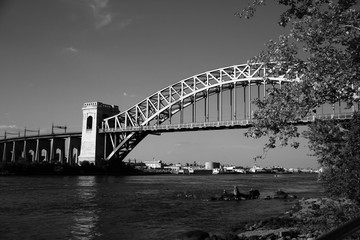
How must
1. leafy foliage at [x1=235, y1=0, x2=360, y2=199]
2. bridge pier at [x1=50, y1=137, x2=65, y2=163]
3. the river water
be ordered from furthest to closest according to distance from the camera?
bridge pier at [x1=50, y1=137, x2=65, y2=163]
the river water
leafy foliage at [x1=235, y1=0, x2=360, y2=199]

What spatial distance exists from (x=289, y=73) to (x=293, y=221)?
11.9m

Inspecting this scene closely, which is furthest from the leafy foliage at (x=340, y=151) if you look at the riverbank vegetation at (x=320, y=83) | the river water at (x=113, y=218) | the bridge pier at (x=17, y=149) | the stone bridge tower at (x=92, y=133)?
the bridge pier at (x=17, y=149)

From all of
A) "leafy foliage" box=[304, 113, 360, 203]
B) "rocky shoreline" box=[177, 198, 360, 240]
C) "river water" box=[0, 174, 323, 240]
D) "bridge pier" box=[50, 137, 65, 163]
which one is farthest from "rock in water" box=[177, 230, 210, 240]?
"bridge pier" box=[50, 137, 65, 163]

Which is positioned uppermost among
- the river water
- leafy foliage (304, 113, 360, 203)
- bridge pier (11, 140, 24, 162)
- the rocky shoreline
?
bridge pier (11, 140, 24, 162)

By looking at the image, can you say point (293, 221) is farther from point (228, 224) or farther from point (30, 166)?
point (30, 166)

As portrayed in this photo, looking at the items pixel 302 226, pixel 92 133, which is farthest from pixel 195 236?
pixel 92 133

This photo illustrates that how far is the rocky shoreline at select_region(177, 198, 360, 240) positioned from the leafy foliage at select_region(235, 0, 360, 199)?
2.60 ft

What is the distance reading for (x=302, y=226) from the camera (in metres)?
11.1

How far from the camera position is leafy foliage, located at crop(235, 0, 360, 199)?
7.41m

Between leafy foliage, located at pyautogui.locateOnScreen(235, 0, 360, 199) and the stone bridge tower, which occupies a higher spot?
the stone bridge tower

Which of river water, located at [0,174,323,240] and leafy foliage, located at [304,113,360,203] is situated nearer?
leafy foliage, located at [304,113,360,203]

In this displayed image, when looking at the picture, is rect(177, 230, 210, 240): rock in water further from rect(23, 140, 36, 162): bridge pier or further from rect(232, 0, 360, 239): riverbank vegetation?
rect(23, 140, 36, 162): bridge pier

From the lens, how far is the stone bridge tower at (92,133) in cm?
9769

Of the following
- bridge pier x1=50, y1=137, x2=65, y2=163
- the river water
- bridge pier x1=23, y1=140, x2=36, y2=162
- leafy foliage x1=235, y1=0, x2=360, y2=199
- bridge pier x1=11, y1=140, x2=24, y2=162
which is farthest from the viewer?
bridge pier x1=11, y1=140, x2=24, y2=162
